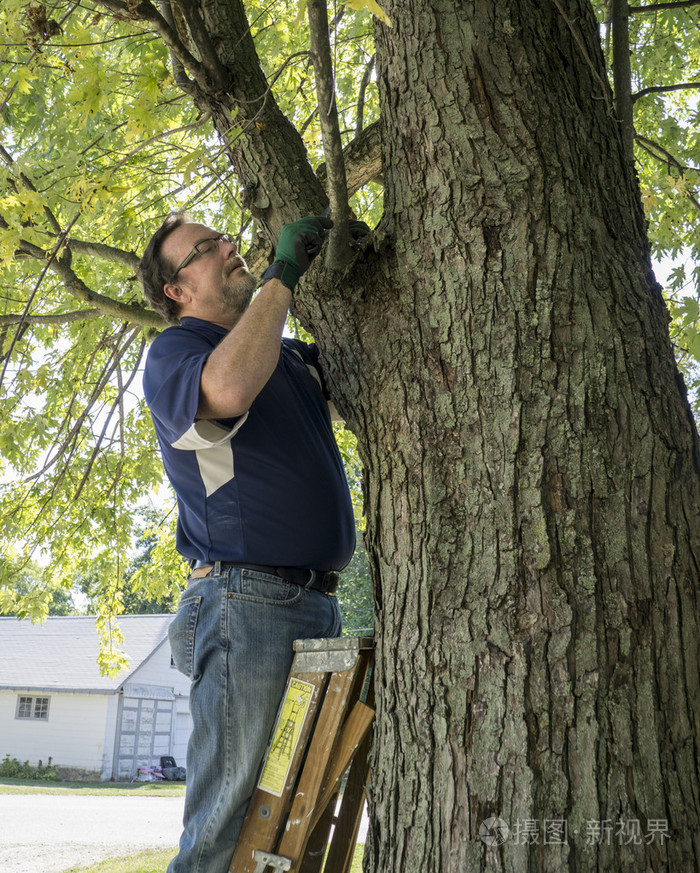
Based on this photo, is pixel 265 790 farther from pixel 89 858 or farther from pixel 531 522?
pixel 89 858

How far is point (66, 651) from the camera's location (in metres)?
25.0

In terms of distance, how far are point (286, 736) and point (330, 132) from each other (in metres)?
1.56

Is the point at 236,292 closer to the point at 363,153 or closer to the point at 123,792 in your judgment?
the point at 363,153

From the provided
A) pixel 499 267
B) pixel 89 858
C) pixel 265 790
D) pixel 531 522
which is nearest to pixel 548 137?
pixel 499 267

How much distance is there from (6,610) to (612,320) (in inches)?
215

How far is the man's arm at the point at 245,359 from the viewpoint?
6.83 feet

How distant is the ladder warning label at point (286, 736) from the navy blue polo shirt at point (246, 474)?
1.14 ft

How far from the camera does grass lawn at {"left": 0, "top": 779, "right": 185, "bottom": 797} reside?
1684 cm

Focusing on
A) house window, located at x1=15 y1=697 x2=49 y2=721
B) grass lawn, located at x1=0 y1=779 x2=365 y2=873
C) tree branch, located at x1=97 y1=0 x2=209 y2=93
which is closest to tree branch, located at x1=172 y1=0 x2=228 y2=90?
tree branch, located at x1=97 y1=0 x2=209 y2=93

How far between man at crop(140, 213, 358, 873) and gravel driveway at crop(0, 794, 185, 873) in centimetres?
602

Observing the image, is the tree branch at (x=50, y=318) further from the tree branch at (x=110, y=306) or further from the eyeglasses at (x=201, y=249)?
the eyeglasses at (x=201, y=249)

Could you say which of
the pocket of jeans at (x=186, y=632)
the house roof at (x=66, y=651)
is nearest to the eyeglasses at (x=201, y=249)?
the pocket of jeans at (x=186, y=632)

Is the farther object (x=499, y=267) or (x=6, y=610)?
(x=6, y=610)

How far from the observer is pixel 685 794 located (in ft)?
5.45
